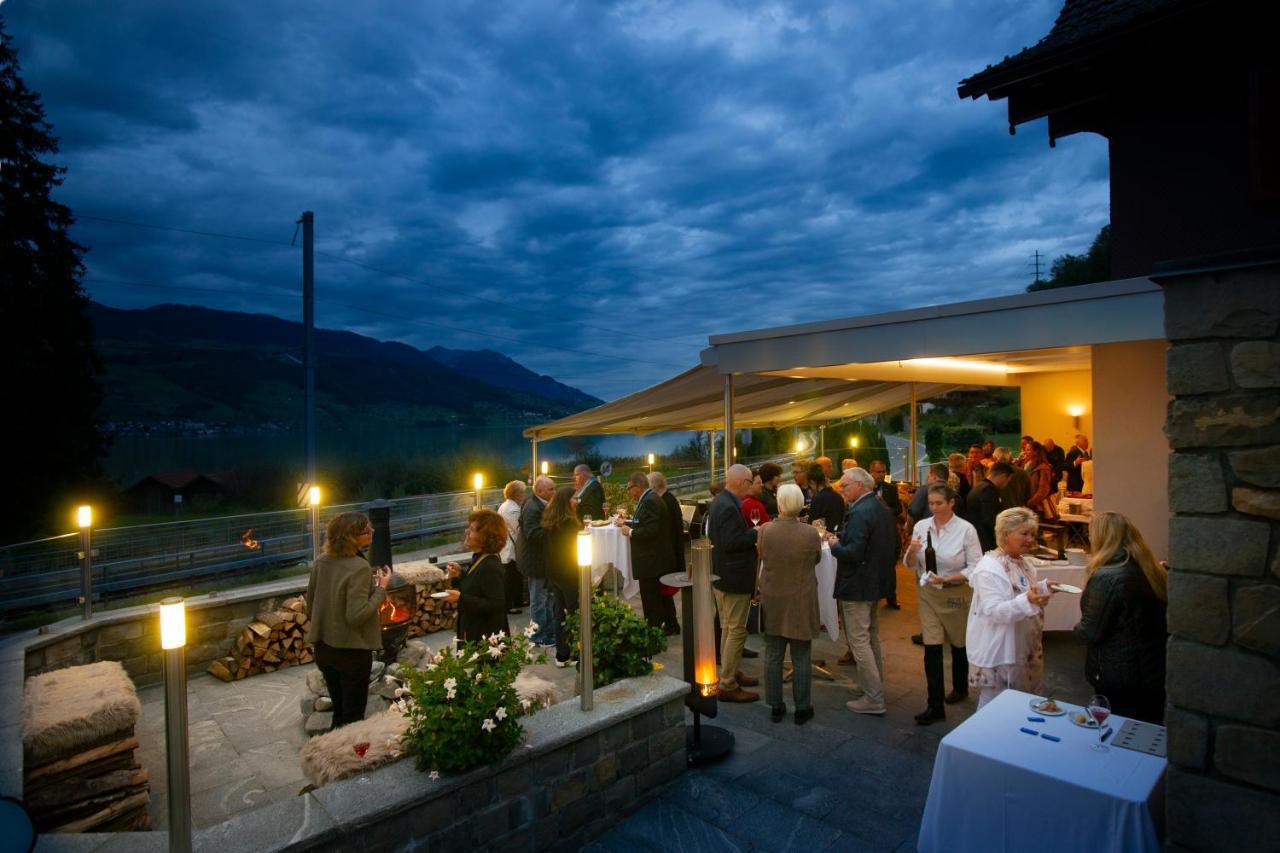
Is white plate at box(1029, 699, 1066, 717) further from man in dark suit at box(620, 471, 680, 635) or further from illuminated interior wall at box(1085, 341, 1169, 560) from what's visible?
illuminated interior wall at box(1085, 341, 1169, 560)

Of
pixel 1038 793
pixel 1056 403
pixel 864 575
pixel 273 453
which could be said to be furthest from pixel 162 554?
pixel 273 453

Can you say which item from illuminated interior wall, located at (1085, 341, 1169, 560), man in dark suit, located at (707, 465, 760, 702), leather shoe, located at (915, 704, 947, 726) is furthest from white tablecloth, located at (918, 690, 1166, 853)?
illuminated interior wall, located at (1085, 341, 1169, 560)

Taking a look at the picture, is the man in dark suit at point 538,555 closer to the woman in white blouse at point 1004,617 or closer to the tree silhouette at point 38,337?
the woman in white blouse at point 1004,617

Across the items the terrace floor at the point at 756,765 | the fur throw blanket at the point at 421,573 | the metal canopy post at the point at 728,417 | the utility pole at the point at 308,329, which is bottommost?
the terrace floor at the point at 756,765

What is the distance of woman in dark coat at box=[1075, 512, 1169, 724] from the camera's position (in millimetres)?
2932

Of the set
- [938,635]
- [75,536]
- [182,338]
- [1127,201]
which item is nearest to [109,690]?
[75,536]

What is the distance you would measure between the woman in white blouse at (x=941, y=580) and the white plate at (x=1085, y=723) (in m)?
1.41

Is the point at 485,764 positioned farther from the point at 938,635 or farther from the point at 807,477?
the point at 807,477

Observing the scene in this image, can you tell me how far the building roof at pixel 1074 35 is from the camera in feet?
16.5

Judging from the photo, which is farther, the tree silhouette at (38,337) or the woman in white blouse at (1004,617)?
the tree silhouette at (38,337)

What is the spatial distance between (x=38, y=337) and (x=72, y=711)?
1279 centimetres

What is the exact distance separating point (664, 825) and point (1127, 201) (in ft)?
21.1

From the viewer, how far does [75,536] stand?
5648mm

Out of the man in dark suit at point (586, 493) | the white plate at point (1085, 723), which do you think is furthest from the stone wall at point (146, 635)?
the white plate at point (1085, 723)
